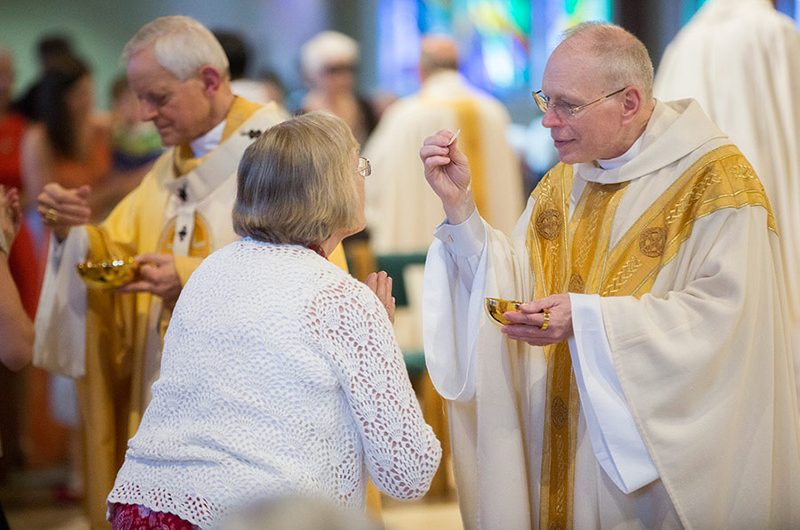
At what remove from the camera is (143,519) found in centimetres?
281

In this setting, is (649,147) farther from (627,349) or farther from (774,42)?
(774,42)

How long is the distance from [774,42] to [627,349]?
2224mm

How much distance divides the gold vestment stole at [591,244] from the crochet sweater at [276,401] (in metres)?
0.74

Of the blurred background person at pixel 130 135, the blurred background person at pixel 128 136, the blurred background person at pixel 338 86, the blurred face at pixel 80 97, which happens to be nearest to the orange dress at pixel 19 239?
the blurred face at pixel 80 97

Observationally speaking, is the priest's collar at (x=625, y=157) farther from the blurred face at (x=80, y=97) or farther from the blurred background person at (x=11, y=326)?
the blurred face at (x=80, y=97)

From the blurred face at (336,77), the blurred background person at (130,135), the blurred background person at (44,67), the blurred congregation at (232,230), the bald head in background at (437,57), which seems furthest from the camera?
the blurred face at (336,77)

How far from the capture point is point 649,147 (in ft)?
11.3

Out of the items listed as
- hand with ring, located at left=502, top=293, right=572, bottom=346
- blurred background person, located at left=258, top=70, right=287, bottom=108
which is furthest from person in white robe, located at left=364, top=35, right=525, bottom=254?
hand with ring, located at left=502, top=293, right=572, bottom=346

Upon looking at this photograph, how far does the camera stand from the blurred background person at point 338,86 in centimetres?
859

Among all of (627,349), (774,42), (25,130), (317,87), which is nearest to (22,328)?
(627,349)

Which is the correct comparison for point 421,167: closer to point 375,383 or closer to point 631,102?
point 631,102

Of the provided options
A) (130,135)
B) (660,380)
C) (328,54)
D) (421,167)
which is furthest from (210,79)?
(328,54)

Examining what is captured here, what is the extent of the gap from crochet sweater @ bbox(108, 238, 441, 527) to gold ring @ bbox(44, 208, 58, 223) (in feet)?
4.38

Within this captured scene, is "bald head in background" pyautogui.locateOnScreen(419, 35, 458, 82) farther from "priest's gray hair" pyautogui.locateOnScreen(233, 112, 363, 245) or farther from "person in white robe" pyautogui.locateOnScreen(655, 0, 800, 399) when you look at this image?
"priest's gray hair" pyautogui.locateOnScreen(233, 112, 363, 245)
